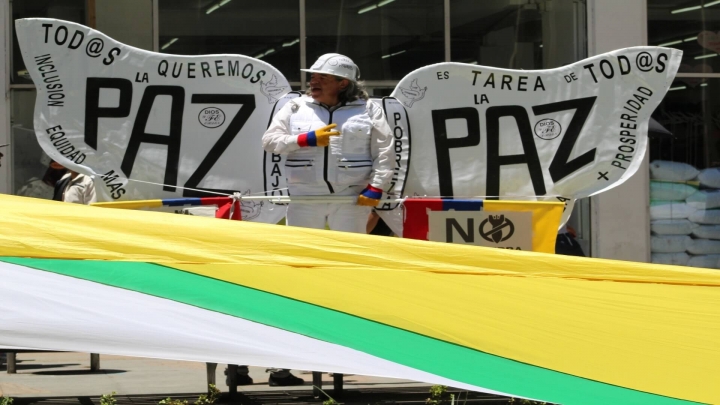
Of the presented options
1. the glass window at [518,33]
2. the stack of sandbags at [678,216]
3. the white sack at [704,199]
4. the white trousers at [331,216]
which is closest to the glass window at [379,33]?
the glass window at [518,33]

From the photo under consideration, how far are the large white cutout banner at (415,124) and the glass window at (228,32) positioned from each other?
250cm

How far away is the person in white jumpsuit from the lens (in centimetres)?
673

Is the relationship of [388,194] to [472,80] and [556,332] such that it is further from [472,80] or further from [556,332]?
[556,332]

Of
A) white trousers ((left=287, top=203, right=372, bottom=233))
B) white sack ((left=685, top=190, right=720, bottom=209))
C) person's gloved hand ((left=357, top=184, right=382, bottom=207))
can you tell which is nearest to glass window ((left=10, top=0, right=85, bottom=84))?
white trousers ((left=287, top=203, right=372, bottom=233))

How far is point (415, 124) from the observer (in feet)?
24.6

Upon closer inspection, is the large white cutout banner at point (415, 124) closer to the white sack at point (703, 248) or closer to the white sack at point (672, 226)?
the white sack at point (672, 226)

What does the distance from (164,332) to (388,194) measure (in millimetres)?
3849

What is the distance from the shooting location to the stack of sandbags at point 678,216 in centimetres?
1043

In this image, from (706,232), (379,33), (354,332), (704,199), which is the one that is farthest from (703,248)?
(354,332)

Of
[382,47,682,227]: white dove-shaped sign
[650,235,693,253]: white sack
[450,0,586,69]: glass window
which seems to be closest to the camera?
[382,47,682,227]: white dove-shaped sign

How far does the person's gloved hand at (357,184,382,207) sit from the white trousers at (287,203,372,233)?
10cm

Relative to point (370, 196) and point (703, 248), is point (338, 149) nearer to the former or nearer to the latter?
point (370, 196)

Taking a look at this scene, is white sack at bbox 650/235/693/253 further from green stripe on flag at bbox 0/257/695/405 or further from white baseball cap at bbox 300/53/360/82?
green stripe on flag at bbox 0/257/695/405

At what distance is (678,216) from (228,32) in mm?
4675
